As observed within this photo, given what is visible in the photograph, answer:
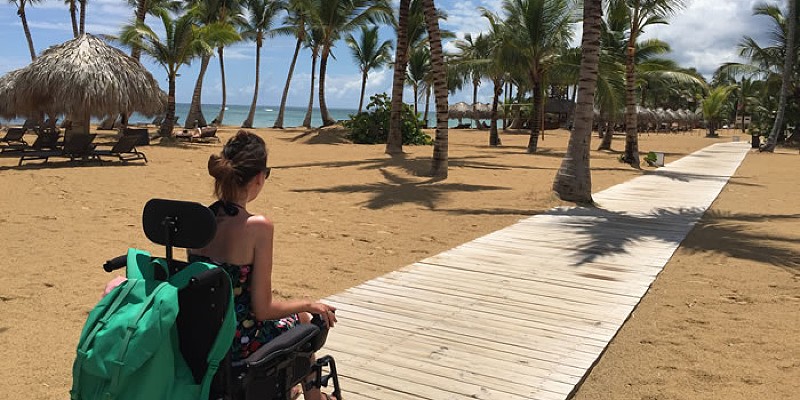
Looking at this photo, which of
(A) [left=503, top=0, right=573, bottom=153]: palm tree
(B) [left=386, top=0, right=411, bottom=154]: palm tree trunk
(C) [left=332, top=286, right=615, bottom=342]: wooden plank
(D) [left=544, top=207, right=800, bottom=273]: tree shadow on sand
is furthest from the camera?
(A) [left=503, top=0, right=573, bottom=153]: palm tree

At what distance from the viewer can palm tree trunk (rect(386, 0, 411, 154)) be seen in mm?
18922

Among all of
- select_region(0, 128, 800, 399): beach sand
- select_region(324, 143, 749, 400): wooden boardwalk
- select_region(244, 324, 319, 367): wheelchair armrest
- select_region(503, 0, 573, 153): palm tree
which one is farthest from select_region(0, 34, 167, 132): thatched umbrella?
select_region(244, 324, 319, 367): wheelchair armrest

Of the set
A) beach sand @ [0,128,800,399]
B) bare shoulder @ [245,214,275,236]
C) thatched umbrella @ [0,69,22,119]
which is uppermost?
thatched umbrella @ [0,69,22,119]

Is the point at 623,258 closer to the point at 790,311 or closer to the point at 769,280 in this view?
the point at 769,280

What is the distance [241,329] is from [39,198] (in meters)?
9.01

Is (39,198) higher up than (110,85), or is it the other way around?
→ (110,85)

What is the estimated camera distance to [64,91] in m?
17.6

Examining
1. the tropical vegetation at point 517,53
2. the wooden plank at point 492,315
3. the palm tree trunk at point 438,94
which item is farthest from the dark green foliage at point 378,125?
the wooden plank at point 492,315

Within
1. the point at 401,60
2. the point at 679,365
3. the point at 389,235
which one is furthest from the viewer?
the point at 401,60

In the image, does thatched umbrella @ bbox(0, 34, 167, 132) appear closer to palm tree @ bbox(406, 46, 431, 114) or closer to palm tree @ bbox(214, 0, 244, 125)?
palm tree @ bbox(214, 0, 244, 125)

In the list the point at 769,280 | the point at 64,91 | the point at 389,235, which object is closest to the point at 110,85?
the point at 64,91

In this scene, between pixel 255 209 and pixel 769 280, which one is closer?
pixel 769 280

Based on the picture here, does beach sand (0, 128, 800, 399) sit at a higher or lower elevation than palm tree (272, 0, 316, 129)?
lower

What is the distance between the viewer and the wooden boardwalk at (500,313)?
11.7 ft
